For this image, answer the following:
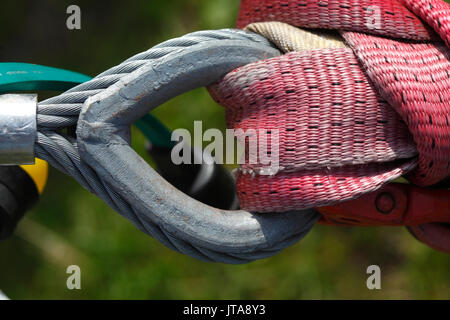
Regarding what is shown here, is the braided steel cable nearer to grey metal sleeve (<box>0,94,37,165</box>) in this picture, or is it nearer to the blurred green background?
grey metal sleeve (<box>0,94,37,165</box>)

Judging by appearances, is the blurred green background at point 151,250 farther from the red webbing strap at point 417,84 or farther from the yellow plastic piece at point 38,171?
the red webbing strap at point 417,84

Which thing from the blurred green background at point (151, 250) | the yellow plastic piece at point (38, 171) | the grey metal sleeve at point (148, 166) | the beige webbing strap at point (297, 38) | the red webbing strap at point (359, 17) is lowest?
the blurred green background at point (151, 250)

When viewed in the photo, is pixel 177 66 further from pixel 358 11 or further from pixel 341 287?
pixel 341 287

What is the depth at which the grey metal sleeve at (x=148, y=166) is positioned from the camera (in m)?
0.51

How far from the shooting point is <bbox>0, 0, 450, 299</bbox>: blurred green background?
1139mm

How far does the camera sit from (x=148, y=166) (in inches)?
20.9

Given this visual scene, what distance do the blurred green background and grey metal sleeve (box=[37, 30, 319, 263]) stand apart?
61cm

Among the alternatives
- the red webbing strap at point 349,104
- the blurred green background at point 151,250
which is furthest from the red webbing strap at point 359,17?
the blurred green background at point 151,250

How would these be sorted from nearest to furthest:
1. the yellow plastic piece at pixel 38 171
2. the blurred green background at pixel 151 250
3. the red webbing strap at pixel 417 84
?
the red webbing strap at pixel 417 84, the yellow plastic piece at pixel 38 171, the blurred green background at pixel 151 250

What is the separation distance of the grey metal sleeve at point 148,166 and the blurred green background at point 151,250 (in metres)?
0.61

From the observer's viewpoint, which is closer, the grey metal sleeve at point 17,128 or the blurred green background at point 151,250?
the grey metal sleeve at point 17,128

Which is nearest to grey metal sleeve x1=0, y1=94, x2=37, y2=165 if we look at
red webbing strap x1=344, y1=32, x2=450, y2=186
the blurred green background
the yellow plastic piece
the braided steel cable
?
the braided steel cable
